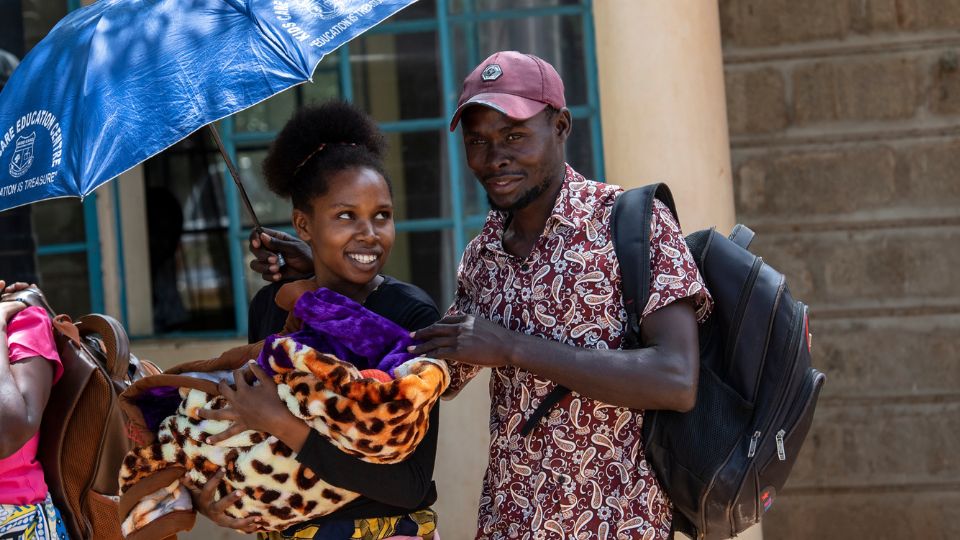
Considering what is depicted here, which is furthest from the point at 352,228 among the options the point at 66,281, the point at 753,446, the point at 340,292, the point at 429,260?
the point at 66,281

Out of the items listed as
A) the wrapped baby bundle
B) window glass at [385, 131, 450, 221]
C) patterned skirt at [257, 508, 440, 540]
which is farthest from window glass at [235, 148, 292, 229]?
patterned skirt at [257, 508, 440, 540]

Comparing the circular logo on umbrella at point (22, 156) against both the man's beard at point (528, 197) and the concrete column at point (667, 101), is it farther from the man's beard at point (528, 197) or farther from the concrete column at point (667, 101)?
the concrete column at point (667, 101)

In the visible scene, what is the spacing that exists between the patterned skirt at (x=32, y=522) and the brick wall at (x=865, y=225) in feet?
11.9

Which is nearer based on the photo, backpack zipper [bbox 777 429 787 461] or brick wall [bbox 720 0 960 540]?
backpack zipper [bbox 777 429 787 461]

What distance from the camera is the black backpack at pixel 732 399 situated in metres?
2.65

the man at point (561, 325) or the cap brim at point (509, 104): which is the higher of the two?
the cap brim at point (509, 104)

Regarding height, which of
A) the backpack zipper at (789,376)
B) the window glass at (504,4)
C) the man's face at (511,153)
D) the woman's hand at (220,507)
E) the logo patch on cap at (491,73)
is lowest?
the woman's hand at (220,507)

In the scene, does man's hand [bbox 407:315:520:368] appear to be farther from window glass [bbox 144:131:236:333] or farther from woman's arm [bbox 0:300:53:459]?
window glass [bbox 144:131:236:333]

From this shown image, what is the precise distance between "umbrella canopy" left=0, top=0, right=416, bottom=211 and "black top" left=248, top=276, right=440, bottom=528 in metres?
0.53

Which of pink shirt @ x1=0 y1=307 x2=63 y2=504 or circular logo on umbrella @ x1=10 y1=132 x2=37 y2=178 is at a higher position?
circular logo on umbrella @ x1=10 y1=132 x2=37 y2=178

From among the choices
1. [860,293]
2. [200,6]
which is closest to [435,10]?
[860,293]

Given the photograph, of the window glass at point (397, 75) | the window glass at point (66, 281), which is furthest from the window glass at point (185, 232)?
the window glass at point (397, 75)

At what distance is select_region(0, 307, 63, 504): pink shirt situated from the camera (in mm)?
3305

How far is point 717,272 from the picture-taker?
2.75m
